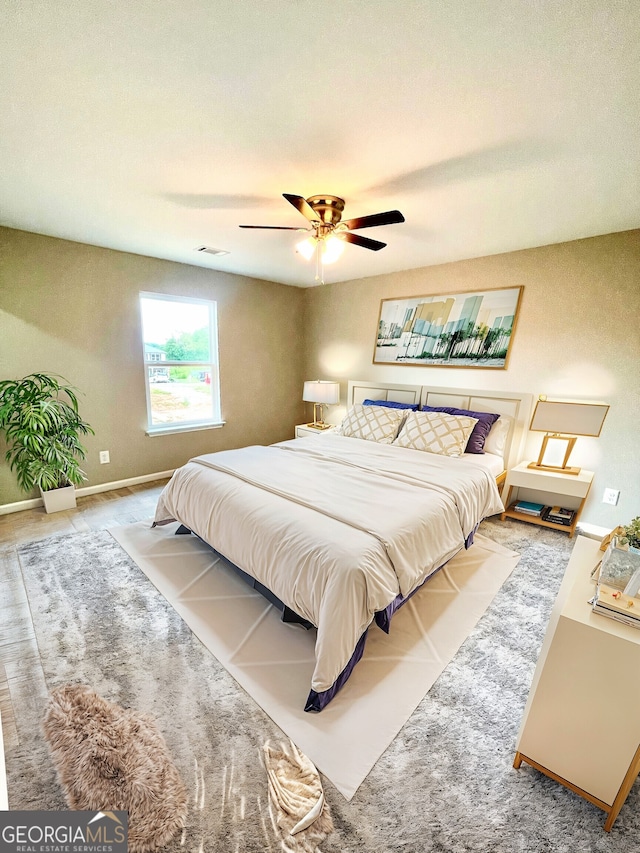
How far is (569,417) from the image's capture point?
2.78 m

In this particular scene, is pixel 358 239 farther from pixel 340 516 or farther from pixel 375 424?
pixel 375 424

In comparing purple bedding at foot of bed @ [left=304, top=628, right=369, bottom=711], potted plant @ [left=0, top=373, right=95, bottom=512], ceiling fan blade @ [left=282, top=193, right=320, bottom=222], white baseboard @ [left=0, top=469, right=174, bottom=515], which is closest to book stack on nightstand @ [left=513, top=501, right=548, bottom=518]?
purple bedding at foot of bed @ [left=304, top=628, right=369, bottom=711]

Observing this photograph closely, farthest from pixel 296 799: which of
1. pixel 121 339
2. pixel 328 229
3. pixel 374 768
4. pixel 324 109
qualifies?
pixel 121 339

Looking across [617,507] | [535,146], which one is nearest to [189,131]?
[535,146]

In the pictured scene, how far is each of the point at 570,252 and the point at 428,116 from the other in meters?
2.15

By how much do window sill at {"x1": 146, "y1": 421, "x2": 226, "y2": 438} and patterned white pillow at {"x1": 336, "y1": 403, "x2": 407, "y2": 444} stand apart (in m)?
1.68

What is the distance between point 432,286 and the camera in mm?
3717

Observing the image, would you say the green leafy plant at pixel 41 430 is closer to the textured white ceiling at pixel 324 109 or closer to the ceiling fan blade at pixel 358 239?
the textured white ceiling at pixel 324 109

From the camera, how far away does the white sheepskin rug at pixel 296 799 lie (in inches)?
42.3

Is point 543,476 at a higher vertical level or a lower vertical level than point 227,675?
higher

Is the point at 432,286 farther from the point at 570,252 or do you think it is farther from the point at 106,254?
the point at 106,254

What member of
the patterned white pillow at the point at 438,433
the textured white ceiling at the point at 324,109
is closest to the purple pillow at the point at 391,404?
the patterned white pillow at the point at 438,433

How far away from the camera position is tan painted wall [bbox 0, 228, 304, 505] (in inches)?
118

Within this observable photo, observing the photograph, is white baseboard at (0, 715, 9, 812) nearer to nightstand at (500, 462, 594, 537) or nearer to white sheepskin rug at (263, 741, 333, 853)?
white sheepskin rug at (263, 741, 333, 853)
